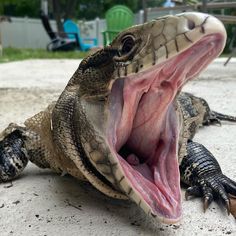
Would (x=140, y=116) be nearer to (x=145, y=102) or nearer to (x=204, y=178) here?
(x=145, y=102)

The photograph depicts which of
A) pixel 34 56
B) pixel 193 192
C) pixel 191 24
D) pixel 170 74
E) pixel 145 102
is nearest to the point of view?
pixel 191 24

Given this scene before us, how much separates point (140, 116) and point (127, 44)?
32cm

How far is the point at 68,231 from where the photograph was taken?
1779 mm

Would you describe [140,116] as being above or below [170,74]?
below

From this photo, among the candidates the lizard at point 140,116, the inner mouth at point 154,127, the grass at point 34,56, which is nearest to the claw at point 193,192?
the lizard at point 140,116

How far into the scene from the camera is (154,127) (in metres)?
1.88

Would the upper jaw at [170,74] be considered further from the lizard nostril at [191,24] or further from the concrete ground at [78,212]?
the concrete ground at [78,212]

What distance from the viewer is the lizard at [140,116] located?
1.56 m

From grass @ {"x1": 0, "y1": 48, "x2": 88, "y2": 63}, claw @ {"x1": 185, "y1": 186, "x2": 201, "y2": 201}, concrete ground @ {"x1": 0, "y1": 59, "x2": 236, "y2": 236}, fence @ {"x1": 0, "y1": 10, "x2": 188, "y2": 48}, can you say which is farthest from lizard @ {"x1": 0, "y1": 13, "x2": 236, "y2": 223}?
fence @ {"x1": 0, "y1": 10, "x2": 188, "y2": 48}

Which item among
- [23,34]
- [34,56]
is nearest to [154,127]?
[34,56]

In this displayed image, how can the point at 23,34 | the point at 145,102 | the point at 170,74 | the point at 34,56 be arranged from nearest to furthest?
the point at 170,74 → the point at 145,102 → the point at 34,56 → the point at 23,34

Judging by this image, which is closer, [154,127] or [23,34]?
[154,127]

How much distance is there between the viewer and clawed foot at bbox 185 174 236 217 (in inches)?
81.1

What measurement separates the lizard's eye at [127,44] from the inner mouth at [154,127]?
0.32 ft
